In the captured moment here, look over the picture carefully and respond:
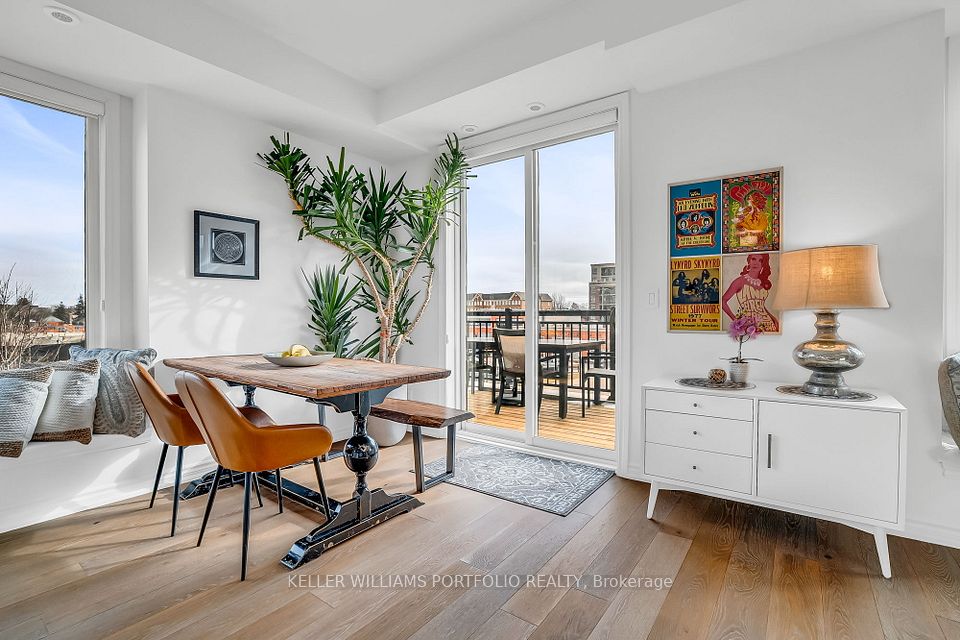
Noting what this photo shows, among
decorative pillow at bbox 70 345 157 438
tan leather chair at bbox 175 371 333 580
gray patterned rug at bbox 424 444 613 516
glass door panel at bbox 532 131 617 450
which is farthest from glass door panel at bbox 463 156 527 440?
decorative pillow at bbox 70 345 157 438

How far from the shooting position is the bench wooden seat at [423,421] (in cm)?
286

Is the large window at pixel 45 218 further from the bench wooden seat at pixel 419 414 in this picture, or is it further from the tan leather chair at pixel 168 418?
the bench wooden seat at pixel 419 414

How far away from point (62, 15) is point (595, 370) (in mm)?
3531

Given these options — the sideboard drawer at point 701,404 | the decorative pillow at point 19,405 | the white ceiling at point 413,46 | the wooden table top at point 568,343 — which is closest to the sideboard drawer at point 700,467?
the sideboard drawer at point 701,404

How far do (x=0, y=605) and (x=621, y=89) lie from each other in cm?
396

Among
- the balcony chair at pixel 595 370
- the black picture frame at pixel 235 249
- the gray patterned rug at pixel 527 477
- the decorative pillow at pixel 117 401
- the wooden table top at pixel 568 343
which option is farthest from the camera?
the wooden table top at pixel 568 343

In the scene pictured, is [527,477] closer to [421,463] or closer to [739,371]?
[421,463]

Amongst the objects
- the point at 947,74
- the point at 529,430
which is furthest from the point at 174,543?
the point at 947,74

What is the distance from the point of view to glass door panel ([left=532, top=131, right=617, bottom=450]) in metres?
3.36

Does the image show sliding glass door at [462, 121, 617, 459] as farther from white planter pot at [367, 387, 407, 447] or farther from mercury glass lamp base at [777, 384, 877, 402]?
mercury glass lamp base at [777, 384, 877, 402]

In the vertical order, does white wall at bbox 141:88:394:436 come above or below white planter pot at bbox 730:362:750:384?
above

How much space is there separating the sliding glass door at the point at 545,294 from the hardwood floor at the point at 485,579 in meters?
1.06

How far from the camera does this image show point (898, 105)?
232cm

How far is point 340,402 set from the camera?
2.28 meters
